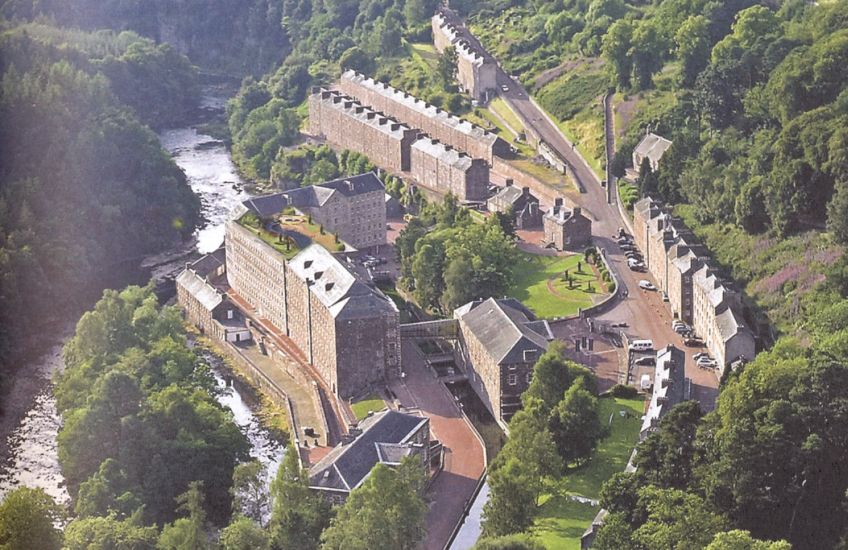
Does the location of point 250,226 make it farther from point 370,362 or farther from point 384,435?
point 384,435

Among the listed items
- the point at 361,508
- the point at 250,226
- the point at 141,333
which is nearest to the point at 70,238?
the point at 250,226

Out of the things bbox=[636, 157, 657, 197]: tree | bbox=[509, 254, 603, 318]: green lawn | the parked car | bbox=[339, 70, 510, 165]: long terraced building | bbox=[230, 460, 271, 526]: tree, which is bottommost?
bbox=[339, 70, 510, 165]: long terraced building

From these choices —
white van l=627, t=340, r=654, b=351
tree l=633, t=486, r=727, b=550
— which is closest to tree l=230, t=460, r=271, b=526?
tree l=633, t=486, r=727, b=550

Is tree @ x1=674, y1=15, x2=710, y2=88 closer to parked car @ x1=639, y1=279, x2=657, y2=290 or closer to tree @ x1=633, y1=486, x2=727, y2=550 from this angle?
parked car @ x1=639, y1=279, x2=657, y2=290

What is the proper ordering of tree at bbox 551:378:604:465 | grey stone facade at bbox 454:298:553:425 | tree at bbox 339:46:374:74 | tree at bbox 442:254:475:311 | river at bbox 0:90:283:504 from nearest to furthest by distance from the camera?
tree at bbox 551:378:604:465 < river at bbox 0:90:283:504 < grey stone facade at bbox 454:298:553:425 < tree at bbox 442:254:475:311 < tree at bbox 339:46:374:74

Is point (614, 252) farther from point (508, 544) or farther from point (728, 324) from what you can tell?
point (508, 544)

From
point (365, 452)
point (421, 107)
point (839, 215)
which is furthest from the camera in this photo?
point (421, 107)

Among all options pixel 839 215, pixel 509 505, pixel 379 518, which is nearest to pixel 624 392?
pixel 509 505
